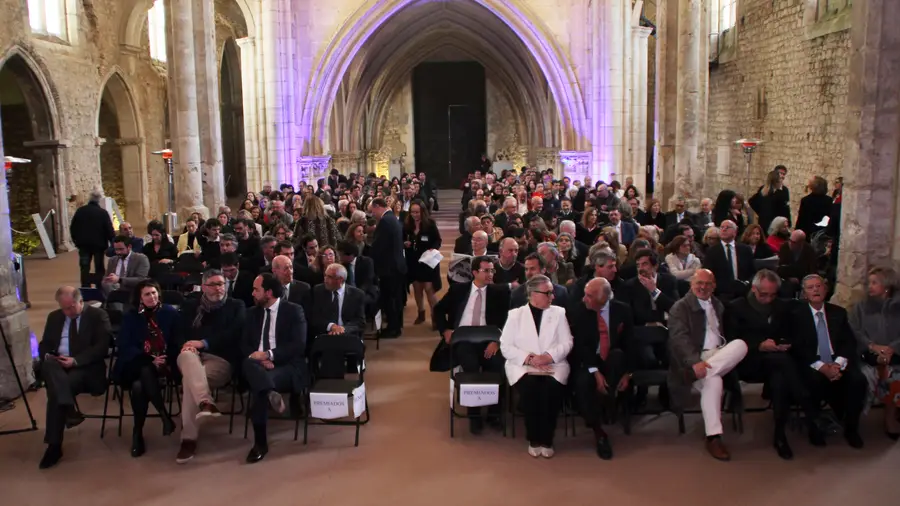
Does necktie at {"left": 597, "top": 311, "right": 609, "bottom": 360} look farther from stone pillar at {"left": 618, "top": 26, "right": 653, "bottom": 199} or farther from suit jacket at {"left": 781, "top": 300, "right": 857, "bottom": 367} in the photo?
stone pillar at {"left": 618, "top": 26, "right": 653, "bottom": 199}

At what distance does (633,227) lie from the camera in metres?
10.7

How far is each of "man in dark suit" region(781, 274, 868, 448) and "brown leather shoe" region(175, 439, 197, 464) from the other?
179 inches

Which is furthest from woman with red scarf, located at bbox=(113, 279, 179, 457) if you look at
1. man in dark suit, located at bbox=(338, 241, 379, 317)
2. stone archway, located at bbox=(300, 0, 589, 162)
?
stone archway, located at bbox=(300, 0, 589, 162)

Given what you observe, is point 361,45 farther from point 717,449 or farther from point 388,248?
point 717,449

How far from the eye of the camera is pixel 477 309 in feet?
23.7

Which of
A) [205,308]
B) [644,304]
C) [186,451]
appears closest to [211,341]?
[205,308]

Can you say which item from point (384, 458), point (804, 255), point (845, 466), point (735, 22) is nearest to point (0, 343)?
point (384, 458)

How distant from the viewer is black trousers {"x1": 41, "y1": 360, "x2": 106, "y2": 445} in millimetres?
6156

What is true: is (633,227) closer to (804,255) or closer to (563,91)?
(804,255)

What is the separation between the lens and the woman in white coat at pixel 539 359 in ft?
20.0

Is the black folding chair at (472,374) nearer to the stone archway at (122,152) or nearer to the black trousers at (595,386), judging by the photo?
the black trousers at (595,386)

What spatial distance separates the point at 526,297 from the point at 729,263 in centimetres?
250

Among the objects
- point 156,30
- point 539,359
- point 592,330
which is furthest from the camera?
point 156,30

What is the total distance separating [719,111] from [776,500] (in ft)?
61.8
